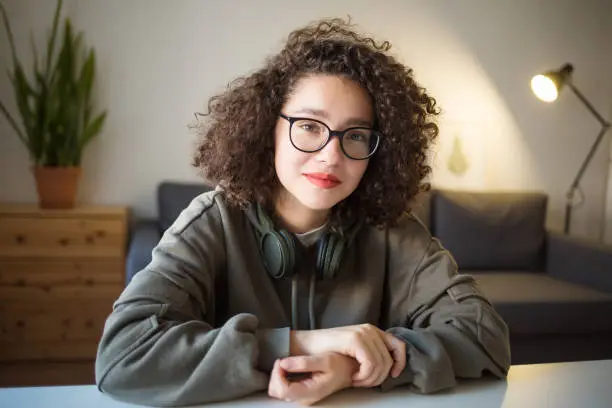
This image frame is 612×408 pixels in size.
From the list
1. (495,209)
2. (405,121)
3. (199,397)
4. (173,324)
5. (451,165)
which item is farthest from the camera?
(451,165)

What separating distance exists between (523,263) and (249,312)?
2.41 meters

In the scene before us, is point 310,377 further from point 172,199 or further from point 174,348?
point 172,199

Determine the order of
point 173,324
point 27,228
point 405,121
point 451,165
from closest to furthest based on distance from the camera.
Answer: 1. point 173,324
2. point 405,121
3. point 27,228
4. point 451,165

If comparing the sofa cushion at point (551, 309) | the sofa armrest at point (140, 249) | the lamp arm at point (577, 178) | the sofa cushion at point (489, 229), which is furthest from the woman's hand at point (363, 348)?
the lamp arm at point (577, 178)

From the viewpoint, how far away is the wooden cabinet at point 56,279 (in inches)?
94.3

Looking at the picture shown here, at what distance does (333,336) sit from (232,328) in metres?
0.17

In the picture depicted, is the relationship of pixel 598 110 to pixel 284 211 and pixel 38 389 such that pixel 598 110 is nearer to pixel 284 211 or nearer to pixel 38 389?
pixel 284 211

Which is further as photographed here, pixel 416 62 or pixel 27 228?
pixel 416 62

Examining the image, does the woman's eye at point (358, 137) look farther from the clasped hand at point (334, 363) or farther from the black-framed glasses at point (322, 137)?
Answer: the clasped hand at point (334, 363)

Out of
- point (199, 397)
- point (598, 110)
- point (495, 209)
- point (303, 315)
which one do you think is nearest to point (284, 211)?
point (303, 315)

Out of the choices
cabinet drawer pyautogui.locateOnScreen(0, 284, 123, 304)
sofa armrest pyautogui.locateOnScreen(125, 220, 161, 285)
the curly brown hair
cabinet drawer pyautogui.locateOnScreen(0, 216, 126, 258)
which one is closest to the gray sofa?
sofa armrest pyautogui.locateOnScreen(125, 220, 161, 285)

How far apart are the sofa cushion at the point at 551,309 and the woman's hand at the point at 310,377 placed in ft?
5.59

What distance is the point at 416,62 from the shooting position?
127 inches

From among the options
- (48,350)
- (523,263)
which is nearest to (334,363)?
(48,350)
